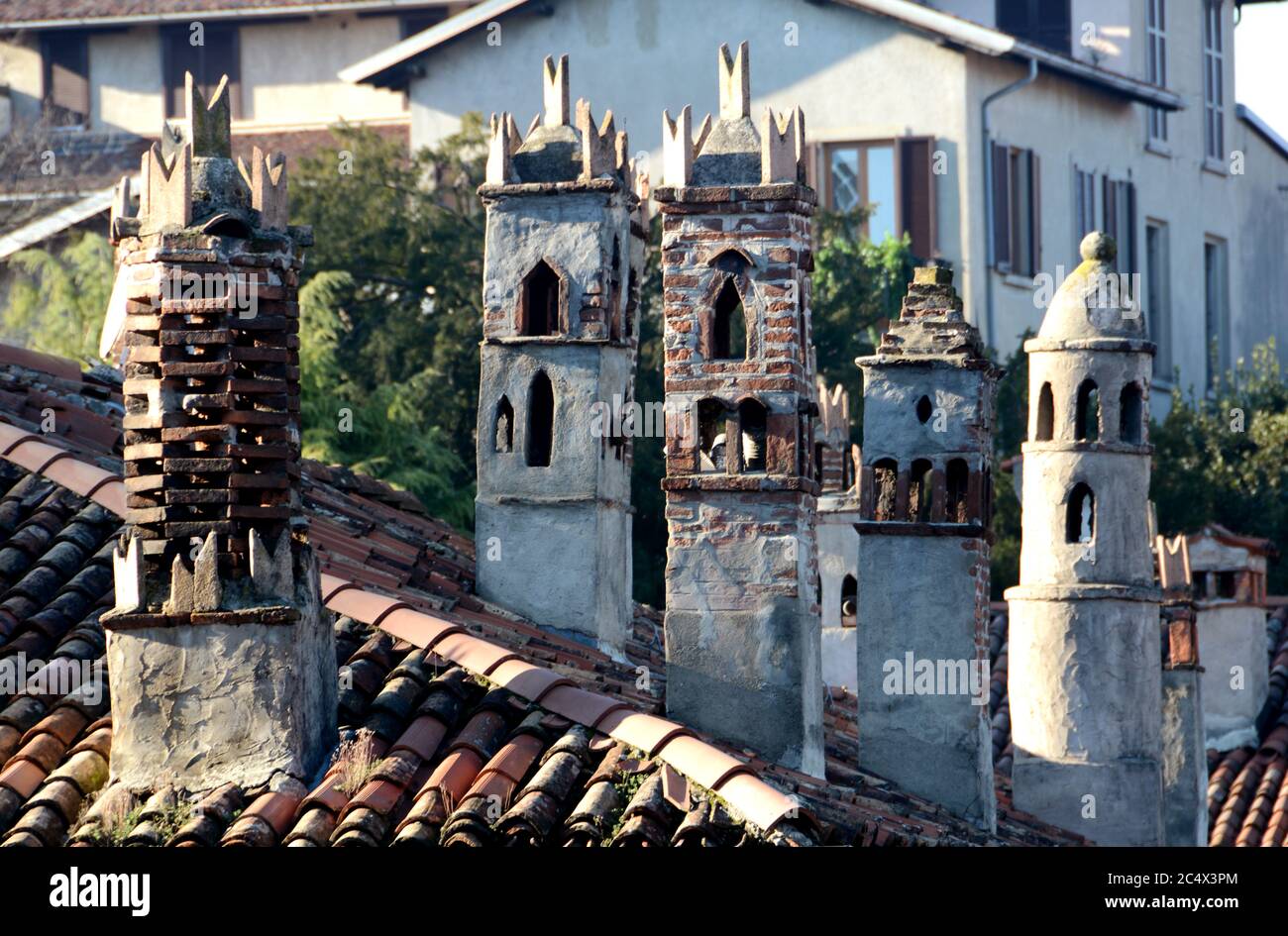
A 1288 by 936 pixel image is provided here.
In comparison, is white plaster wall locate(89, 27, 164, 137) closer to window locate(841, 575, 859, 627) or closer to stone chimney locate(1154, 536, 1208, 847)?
window locate(841, 575, 859, 627)

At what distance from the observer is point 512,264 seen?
17.1m

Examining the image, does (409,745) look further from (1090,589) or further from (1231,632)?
(1231,632)

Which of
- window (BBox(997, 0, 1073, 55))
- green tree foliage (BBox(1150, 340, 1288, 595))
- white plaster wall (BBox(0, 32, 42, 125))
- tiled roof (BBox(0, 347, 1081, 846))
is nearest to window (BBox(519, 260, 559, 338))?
tiled roof (BBox(0, 347, 1081, 846))

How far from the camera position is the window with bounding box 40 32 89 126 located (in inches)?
1729

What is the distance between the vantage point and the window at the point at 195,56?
43.3 meters

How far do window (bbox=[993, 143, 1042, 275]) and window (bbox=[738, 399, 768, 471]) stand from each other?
23.1 m

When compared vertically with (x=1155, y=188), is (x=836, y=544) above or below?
below

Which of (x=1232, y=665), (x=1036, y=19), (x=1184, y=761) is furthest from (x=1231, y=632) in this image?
(x=1036, y=19)

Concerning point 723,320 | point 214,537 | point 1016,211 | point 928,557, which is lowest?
point 928,557

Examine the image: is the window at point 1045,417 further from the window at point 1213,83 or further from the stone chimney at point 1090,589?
the window at point 1213,83

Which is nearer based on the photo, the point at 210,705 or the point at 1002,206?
the point at 210,705

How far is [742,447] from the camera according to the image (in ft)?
49.2

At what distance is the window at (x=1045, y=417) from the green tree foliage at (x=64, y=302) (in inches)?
534

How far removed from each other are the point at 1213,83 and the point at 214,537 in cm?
3319
